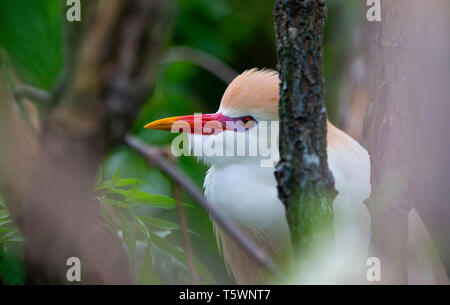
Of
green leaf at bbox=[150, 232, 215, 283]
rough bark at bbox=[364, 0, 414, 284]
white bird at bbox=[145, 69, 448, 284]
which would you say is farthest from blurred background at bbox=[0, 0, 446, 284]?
rough bark at bbox=[364, 0, 414, 284]

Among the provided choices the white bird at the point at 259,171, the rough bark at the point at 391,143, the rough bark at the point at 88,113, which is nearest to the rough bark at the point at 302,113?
the rough bark at the point at 391,143

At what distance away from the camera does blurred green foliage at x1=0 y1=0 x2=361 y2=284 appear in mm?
1081

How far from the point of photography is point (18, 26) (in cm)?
132

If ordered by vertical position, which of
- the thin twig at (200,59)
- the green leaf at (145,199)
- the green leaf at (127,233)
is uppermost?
the thin twig at (200,59)

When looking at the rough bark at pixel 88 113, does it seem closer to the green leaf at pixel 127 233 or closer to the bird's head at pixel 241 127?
the green leaf at pixel 127 233

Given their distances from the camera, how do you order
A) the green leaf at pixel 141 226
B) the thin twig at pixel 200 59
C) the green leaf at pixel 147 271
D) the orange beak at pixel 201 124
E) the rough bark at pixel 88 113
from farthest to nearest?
the thin twig at pixel 200 59 < the orange beak at pixel 201 124 < the green leaf at pixel 141 226 < the green leaf at pixel 147 271 < the rough bark at pixel 88 113

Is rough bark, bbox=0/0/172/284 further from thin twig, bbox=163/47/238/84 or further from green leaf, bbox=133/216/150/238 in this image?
thin twig, bbox=163/47/238/84

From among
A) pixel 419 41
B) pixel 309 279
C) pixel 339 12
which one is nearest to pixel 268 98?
pixel 419 41

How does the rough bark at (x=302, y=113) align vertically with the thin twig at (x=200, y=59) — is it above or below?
below

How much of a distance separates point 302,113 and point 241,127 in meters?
0.42

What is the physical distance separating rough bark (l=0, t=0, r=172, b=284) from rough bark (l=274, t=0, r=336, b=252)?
0.77 ft

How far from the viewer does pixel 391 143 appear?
900 millimetres

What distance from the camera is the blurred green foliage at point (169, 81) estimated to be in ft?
3.55

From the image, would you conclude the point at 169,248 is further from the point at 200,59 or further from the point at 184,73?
the point at 184,73
